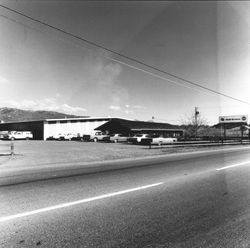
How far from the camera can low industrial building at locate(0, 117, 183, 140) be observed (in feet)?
165

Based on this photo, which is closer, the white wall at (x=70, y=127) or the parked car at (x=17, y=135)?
the parked car at (x=17, y=135)

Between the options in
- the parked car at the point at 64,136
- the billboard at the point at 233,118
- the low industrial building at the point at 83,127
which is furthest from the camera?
the billboard at the point at 233,118

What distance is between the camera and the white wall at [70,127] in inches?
1993

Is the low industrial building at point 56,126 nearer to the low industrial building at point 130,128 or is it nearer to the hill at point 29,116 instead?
the low industrial building at point 130,128

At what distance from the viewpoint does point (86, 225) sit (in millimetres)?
4215

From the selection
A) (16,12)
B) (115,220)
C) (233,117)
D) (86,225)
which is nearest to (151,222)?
(115,220)

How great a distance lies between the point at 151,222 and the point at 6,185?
201 inches

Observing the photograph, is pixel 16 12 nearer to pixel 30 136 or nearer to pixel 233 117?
pixel 30 136

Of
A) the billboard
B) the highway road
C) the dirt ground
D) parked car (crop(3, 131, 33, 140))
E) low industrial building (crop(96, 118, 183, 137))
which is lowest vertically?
the highway road

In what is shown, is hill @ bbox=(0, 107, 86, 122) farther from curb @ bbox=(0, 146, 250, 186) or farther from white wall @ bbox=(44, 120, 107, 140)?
curb @ bbox=(0, 146, 250, 186)

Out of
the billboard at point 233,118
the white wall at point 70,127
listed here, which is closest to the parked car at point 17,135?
the white wall at point 70,127

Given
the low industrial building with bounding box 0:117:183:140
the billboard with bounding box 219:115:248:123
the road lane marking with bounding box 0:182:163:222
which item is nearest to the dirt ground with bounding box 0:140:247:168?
the road lane marking with bounding box 0:182:163:222

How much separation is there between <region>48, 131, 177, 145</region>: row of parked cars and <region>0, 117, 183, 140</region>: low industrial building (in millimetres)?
2342

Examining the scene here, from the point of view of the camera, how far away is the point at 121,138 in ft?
142
